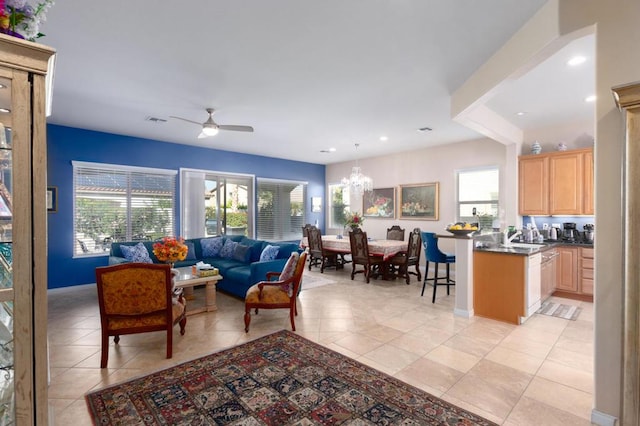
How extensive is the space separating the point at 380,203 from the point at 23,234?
24.1 ft

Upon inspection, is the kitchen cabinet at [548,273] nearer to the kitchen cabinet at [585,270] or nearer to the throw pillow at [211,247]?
the kitchen cabinet at [585,270]

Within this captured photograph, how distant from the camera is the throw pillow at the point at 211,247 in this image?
5.99m

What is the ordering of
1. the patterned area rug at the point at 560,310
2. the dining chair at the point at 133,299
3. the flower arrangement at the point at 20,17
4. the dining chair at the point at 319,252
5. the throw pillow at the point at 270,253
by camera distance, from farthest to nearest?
the dining chair at the point at 319,252 < the throw pillow at the point at 270,253 < the patterned area rug at the point at 560,310 < the dining chair at the point at 133,299 < the flower arrangement at the point at 20,17

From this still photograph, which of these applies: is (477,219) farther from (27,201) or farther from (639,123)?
(27,201)

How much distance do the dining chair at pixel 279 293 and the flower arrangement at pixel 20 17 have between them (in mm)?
2769

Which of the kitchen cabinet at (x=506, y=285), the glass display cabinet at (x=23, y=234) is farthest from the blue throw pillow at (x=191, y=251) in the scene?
the kitchen cabinet at (x=506, y=285)

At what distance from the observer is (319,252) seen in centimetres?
696

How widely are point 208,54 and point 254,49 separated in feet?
1.49

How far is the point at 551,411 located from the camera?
2150 mm

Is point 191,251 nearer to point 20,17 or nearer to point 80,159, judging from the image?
point 80,159

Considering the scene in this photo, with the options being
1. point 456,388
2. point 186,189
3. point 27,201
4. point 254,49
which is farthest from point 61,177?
point 456,388

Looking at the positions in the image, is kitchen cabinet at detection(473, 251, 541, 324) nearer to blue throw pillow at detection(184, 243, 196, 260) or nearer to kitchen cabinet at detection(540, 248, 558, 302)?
kitchen cabinet at detection(540, 248, 558, 302)

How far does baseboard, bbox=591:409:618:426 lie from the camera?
6.33 feet

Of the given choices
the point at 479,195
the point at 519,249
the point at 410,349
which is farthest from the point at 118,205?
the point at 479,195
